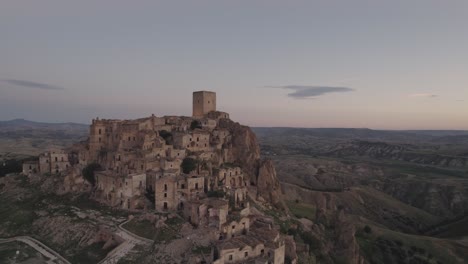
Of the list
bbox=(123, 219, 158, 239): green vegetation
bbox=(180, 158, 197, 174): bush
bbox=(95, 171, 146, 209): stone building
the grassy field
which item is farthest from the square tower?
bbox=(123, 219, 158, 239): green vegetation

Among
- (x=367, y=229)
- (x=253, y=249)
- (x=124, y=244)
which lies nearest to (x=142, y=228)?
(x=124, y=244)

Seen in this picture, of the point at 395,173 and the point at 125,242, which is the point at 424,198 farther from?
the point at 125,242

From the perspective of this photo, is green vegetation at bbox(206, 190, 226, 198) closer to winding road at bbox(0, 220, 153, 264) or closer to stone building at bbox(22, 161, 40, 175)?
winding road at bbox(0, 220, 153, 264)

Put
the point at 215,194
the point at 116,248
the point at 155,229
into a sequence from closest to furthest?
the point at 116,248
the point at 155,229
the point at 215,194

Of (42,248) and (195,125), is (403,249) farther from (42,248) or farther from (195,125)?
(42,248)

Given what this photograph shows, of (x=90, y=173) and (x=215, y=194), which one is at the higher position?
(x=90, y=173)

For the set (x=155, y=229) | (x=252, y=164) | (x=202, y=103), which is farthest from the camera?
(x=202, y=103)
